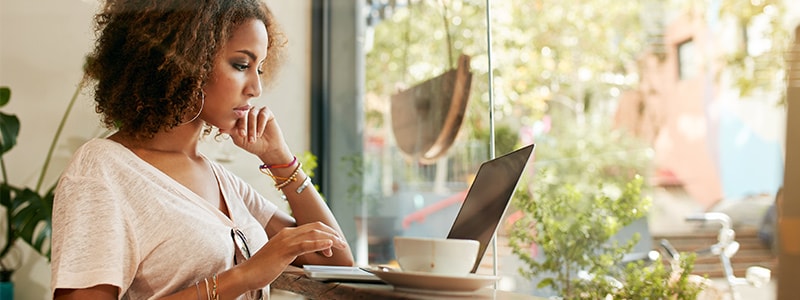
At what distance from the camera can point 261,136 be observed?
1.74 m

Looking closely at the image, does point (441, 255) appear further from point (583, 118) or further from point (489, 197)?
point (583, 118)

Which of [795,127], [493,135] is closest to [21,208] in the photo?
[493,135]

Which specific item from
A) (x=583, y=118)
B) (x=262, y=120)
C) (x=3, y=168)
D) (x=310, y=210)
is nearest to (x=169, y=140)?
(x=262, y=120)

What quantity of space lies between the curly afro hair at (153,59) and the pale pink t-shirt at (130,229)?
96 millimetres

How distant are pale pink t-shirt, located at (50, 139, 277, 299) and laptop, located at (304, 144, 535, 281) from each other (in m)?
0.19

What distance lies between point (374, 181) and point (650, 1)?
162 cm

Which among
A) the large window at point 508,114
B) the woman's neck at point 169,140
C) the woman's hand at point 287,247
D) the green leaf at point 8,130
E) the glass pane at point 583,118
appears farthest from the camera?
the green leaf at point 8,130

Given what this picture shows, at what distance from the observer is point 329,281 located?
1354mm

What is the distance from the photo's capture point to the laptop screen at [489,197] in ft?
4.46

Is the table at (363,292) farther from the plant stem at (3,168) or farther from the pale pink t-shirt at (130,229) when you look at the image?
the plant stem at (3,168)

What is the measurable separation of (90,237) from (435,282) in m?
0.56

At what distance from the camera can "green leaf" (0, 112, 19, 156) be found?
9.39 feet

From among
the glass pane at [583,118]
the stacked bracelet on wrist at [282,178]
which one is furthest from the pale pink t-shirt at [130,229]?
the glass pane at [583,118]

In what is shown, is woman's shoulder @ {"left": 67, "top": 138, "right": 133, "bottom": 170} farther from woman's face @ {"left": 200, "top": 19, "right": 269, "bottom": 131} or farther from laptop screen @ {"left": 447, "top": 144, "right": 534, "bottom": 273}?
laptop screen @ {"left": 447, "top": 144, "right": 534, "bottom": 273}
